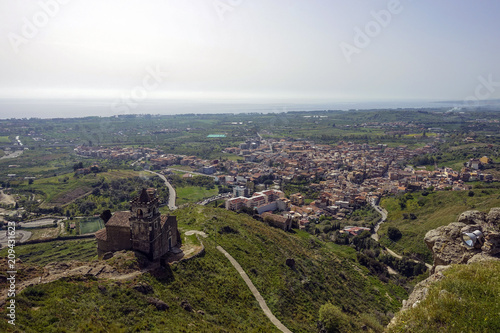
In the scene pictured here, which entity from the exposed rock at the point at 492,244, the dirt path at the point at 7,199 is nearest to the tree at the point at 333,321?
the exposed rock at the point at 492,244

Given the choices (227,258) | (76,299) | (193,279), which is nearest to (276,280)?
(227,258)

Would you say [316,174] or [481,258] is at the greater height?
[481,258]

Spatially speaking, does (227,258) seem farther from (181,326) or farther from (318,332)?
(181,326)

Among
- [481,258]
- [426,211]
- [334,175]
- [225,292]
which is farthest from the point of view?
[334,175]

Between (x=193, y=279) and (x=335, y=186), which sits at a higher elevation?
(x=193, y=279)

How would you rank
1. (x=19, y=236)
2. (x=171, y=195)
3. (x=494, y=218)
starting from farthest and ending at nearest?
(x=171, y=195) < (x=19, y=236) < (x=494, y=218)

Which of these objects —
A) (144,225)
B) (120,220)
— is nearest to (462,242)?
(144,225)

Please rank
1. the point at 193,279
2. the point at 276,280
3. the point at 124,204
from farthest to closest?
the point at 124,204 → the point at 276,280 → the point at 193,279

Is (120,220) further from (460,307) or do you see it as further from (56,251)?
(56,251)
